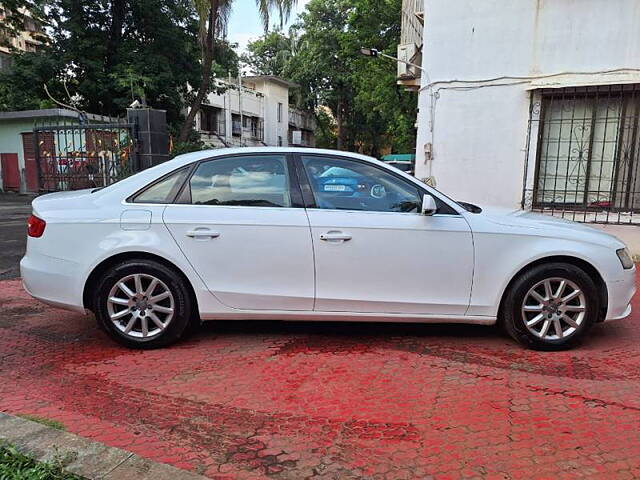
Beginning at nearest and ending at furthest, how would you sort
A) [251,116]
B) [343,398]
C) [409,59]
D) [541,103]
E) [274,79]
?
[343,398] → [541,103] → [409,59] → [251,116] → [274,79]

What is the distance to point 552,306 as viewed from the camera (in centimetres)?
392

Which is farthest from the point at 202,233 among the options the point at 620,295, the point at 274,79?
the point at 274,79

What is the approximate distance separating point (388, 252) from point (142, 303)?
75.9 inches

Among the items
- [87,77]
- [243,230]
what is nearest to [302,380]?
[243,230]

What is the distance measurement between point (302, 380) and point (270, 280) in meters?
0.85

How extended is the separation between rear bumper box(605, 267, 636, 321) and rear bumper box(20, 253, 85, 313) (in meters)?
Result: 4.12

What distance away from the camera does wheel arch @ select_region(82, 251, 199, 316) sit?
389 centimetres

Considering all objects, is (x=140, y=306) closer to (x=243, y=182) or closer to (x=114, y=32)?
(x=243, y=182)

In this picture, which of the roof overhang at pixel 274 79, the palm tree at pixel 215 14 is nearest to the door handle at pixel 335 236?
the palm tree at pixel 215 14

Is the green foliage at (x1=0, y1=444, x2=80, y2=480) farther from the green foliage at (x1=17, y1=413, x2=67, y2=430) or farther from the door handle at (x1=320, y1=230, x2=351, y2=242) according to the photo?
the door handle at (x1=320, y1=230, x2=351, y2=242)

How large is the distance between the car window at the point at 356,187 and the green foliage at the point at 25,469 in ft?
7.92

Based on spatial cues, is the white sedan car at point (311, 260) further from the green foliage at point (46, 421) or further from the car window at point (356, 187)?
the green foliage at point (46, 421)

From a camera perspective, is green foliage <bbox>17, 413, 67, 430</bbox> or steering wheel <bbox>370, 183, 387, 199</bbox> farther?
steering wheel <bbox>370, 183, 387, 199</bbox>

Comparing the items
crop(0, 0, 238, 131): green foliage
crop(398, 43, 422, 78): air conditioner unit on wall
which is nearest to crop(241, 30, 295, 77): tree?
crop(0, 0, 238, 131): green foliage
